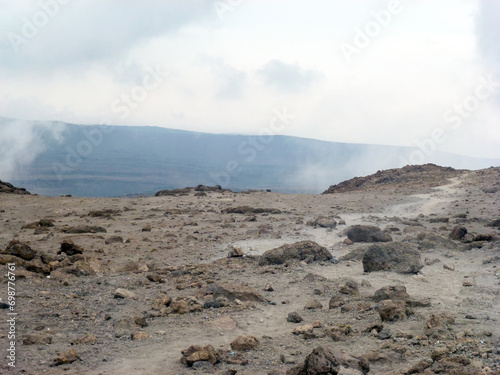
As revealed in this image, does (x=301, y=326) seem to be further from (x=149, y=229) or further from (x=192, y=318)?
(x=149, y=229)

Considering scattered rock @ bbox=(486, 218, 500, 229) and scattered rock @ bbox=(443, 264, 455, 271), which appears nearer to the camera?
scattered rock @ bbox=(443, 264, 455, 271)

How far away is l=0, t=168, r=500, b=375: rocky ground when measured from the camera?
16.7 ft

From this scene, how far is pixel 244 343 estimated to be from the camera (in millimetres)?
5496

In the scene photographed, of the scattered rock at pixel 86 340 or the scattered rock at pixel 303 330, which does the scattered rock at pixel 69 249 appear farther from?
the scattered rock at pixel 303 330

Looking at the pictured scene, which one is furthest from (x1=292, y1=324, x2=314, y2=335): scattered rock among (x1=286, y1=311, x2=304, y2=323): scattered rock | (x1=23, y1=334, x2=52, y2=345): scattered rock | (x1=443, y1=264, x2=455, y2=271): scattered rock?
(x1=443, y1=264, x2=455, y2=271): scattered rock

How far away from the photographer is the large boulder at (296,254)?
10.3 metres

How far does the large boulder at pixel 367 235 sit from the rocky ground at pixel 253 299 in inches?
1.1

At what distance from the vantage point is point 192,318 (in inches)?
263

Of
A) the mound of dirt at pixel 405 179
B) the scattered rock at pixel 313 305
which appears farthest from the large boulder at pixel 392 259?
the mound of dirt at pixel 405 179

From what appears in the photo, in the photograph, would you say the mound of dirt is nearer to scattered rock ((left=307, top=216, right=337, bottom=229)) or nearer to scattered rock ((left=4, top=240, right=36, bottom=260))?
scattered rock ((left=307, top=216, right=337, bottom=229))

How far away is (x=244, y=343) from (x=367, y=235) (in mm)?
8037

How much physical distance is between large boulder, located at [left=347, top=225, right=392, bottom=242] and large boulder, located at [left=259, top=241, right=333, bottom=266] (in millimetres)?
2501

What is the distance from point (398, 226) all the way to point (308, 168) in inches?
5981

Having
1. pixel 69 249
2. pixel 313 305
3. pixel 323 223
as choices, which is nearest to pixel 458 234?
pixel 323 223
